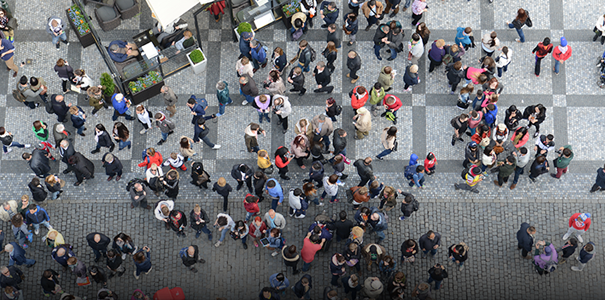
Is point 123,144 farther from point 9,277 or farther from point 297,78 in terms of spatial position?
point 297,78

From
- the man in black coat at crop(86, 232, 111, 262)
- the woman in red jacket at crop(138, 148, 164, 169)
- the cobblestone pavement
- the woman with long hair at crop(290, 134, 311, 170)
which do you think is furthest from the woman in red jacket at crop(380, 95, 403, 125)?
the man in black coat at crop(86, 232, 111, 262)

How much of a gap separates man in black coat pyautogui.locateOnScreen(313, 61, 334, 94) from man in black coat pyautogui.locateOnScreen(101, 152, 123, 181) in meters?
5.96

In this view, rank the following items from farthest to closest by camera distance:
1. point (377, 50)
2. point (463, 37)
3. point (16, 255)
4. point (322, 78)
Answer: point (377, 50), point (463, 37), point (322, 78), point (16, 255)

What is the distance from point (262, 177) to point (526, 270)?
743cm

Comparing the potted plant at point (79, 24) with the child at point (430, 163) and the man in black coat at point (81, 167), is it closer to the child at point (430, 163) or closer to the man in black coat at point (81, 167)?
the man in black coat at point (81, 167)

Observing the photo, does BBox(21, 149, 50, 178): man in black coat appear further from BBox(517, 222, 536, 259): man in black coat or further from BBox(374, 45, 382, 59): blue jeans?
BBox(517, 222, 536, 259): man in black coat

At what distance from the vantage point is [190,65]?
59.1 feet

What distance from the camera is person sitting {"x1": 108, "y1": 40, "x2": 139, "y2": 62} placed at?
17.0 metres

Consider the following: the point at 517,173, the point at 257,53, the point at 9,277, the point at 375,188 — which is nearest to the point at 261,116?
the point at 257,53

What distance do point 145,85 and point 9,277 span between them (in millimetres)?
6398

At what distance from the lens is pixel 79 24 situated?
706 inches

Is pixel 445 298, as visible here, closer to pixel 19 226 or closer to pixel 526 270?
pixel 526 270

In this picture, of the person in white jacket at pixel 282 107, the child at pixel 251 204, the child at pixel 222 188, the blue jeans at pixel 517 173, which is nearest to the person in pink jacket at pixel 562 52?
the blue jeans at pixel 517 173

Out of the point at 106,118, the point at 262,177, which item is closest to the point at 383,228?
the point at 262,177
